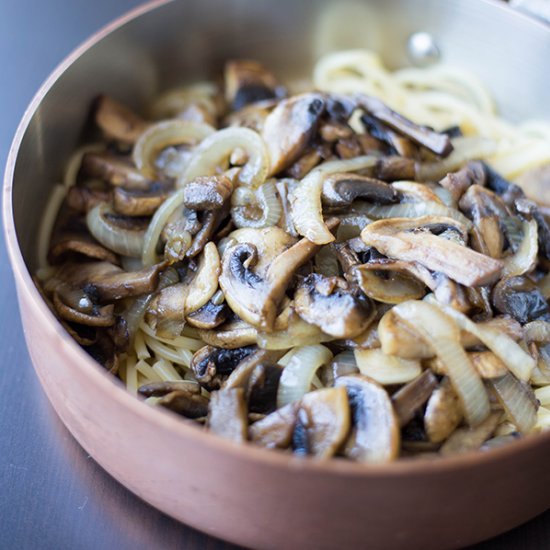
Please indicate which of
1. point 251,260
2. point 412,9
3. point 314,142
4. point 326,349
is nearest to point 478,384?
point 326,349

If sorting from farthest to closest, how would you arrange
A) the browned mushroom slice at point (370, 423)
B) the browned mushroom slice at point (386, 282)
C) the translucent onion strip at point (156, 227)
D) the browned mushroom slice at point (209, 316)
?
the translucent onion strip at point (156, 227) → the browned mushroom slice at point (209, 316) → the browned mushroom slice at point (386, 282) → the browned mushroom slice at point (370, 423)

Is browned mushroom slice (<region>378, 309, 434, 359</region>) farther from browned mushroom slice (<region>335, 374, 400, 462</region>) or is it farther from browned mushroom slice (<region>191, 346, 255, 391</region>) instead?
browned mushroom slice (<region>191, 346, 255, 391</region>)

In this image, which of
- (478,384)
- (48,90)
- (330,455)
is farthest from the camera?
(48,90)

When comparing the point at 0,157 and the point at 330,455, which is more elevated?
the point at 330,455

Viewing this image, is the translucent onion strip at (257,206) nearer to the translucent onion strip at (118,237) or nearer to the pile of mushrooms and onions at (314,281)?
the pile of mushrooms and onions at (314,281)

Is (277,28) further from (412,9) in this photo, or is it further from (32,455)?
(32,455)

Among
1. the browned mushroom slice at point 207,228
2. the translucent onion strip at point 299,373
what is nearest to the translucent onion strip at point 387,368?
the translucent onion strip at point 299,373

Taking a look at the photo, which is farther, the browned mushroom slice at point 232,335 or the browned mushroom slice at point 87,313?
the browned mushroom slice at point 87,313

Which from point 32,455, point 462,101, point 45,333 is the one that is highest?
point 462,101
